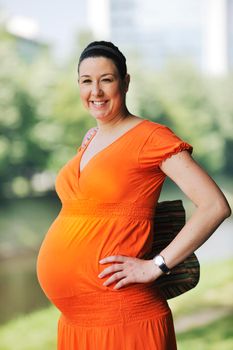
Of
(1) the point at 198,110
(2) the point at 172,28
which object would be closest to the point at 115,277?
(1) the point at 198,110

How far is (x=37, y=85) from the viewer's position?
10922 millimetres

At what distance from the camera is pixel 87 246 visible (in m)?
1.54

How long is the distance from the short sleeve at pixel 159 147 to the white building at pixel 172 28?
9.82 m

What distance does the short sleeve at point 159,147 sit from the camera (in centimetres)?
146

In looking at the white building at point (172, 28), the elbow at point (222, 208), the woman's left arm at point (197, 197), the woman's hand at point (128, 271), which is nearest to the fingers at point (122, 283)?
the woman's hand at point (128, 271)

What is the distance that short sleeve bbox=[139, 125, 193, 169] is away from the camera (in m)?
1.46

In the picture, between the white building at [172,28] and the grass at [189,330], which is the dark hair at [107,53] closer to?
the grass at [189,330]

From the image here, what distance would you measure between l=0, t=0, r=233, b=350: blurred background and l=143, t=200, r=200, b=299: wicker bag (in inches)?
268

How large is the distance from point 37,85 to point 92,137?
9386 millimetres

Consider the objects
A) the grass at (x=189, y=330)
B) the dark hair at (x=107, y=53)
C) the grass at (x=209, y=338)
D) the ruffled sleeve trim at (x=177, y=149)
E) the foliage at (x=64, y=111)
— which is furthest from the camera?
the foliage at (x=64, y=111)

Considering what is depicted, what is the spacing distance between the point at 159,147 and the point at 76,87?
31.3ft

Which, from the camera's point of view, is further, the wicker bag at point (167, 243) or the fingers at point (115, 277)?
the wicker bag at point (167, 243)

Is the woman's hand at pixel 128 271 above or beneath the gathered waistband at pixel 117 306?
above

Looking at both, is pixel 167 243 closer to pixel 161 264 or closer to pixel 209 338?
pixel 161 264
